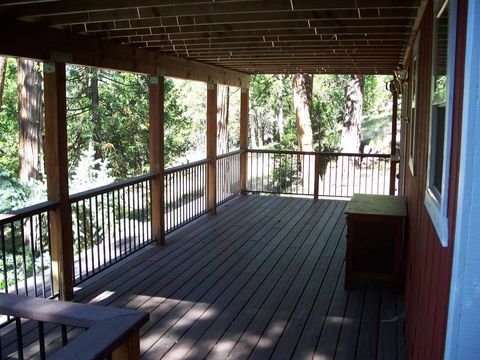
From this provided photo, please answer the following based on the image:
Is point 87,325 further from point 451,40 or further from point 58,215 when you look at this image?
point 58,215

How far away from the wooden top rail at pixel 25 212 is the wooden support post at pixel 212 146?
3.82 meters

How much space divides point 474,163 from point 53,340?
10.3ft

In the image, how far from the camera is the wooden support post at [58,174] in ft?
13.0

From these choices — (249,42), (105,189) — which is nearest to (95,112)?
(105,189)

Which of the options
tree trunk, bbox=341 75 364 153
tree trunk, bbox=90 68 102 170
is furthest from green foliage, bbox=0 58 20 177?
tree trunk, bbox=341 75 364 153

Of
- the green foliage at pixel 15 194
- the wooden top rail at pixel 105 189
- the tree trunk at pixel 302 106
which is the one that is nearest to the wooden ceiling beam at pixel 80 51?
the wooden top rail at pixel 105 189

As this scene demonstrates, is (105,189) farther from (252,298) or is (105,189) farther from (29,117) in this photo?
(29,117)

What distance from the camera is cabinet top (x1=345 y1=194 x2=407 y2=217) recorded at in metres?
4.38

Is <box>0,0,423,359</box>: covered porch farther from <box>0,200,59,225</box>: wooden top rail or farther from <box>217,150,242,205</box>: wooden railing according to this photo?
<box>217,150,242,205</box>: wooden railing

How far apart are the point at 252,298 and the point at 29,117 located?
27.1 feet

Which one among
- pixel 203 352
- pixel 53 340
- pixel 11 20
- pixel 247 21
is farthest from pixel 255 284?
pixel 11 20

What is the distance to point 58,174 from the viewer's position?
13.2 feet

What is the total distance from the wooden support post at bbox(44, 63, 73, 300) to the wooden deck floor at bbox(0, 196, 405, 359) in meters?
0.28

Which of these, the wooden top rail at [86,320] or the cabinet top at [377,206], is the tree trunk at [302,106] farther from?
the wooden top rail at [86,320]
